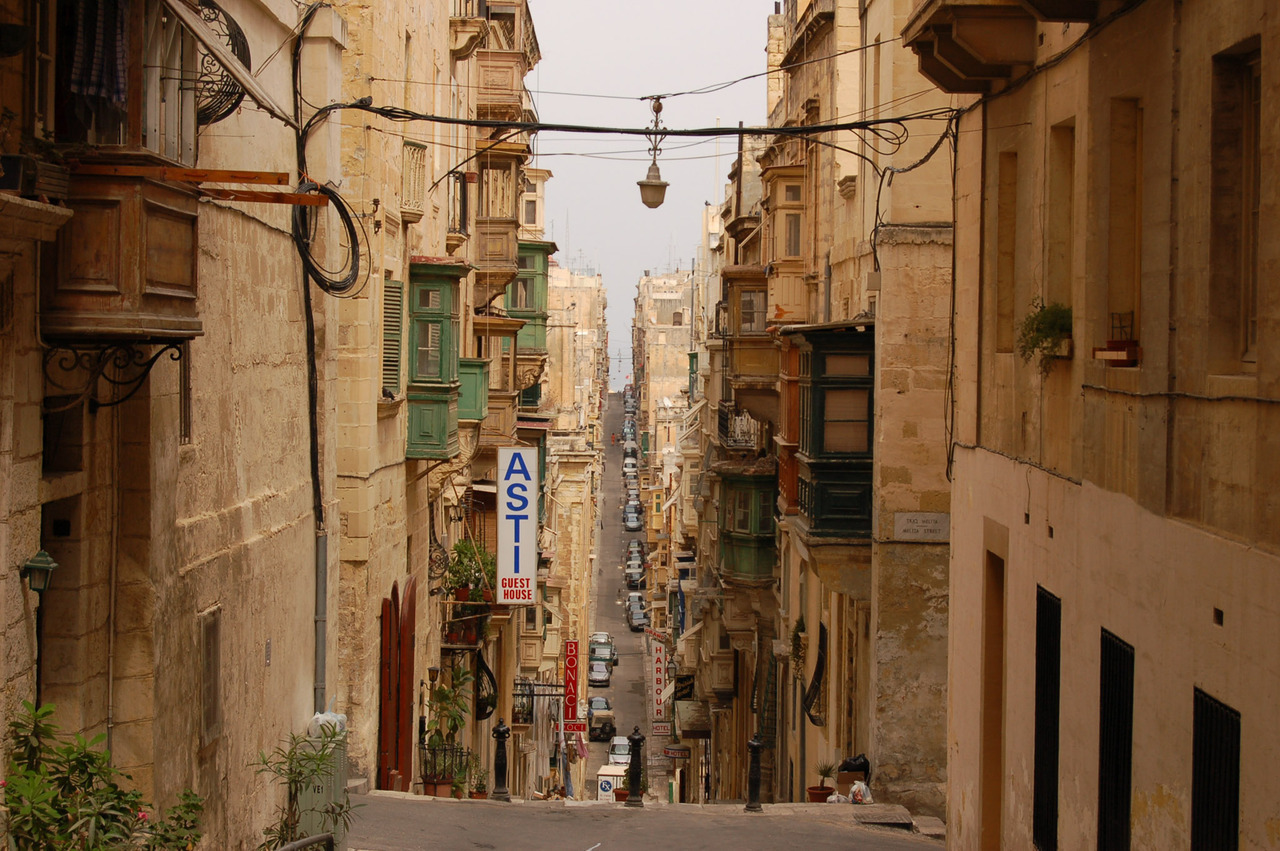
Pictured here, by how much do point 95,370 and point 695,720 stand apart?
141 ft

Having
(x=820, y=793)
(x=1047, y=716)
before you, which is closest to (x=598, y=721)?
(x=820, y=793)

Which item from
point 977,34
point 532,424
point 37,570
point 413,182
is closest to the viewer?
point 37,570

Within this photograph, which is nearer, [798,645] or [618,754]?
[798,645]

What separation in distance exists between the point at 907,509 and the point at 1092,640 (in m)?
8.97

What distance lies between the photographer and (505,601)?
2478cm

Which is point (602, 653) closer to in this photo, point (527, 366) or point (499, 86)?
point (527, 366)

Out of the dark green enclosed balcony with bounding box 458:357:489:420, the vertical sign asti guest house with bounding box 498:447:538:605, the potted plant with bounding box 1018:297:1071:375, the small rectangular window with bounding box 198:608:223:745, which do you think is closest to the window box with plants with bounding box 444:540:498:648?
the vertical sign asti guest house with bounding box 498:447:538:605

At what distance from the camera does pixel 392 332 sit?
20156 millimetres

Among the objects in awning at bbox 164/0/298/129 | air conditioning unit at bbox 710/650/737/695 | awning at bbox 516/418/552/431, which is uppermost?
awning at bbox 164/0/298/129

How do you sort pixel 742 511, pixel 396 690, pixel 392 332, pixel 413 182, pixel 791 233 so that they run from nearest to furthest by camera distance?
1. pixel 392 332
2. pixel 396 690
3. pixel 413 182
4. pixel 791 233
5. pixel 742 511

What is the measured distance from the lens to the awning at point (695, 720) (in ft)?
157

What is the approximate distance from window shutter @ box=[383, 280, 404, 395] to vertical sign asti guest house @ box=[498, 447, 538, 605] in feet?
16.2

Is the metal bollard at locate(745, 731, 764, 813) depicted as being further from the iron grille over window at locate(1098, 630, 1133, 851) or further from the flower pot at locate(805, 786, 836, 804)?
the iron grille over window at locate(1098, 630, 1133, 851)

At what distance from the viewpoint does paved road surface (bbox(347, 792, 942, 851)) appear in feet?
48.8
